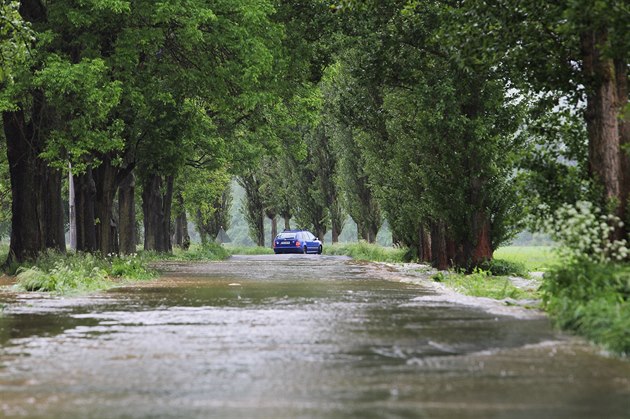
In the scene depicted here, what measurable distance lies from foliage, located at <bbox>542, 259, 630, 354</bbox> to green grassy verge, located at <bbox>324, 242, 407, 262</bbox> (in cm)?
2935

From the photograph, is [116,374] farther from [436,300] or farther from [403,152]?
[403,152]

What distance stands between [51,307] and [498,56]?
8.57 meters

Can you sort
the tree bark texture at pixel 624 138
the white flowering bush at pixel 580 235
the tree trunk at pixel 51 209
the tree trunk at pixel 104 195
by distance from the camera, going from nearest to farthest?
1. the white flowering bush at pixel 580 235
2. the tree bark texture at pixel 624 138
3. the tree trunk at pixel 51 209
4. the tree trunk at pixel 104 195

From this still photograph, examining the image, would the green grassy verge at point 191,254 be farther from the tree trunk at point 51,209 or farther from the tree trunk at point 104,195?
the tree trunk at point 51,209

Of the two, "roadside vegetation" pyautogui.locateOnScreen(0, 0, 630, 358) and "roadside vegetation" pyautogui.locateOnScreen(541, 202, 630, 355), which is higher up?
"roadside vegetation" pyautogui.locateOnScreen(0, 0, 630, 358)

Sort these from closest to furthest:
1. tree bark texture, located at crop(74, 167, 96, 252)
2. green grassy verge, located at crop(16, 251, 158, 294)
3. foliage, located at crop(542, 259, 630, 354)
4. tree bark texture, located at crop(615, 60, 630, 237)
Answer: foliage, located at crop(542, 259, 630, 354), tree bark texture, located at crop(615, 60, 630, 237), green grassy verge, located at crop(16, 251, 158, 294), tree bark texture, located at crop(74, 167, 96, 252)

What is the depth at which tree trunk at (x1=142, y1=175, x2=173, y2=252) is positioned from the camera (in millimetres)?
52250

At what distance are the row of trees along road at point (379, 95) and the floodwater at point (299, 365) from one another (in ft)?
13.7

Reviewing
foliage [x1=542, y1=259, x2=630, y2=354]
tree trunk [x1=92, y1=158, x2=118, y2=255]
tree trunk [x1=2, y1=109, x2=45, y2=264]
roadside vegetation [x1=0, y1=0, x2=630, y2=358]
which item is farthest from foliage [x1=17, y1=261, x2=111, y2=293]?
tree trunk [x1=92, y1=158, x2=118, y2=255]

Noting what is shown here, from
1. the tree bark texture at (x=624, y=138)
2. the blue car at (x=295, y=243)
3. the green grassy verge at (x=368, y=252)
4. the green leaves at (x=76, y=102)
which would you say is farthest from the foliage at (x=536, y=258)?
the blue car at (x=295, y=243)

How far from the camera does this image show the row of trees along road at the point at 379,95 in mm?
16859

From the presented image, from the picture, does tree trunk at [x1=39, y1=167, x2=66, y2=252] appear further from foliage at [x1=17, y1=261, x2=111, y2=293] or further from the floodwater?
the floodwater

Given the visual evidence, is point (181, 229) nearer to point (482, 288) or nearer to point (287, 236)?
point (287, 236)

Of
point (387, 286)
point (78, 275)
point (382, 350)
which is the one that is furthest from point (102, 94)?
point (382, 350)
